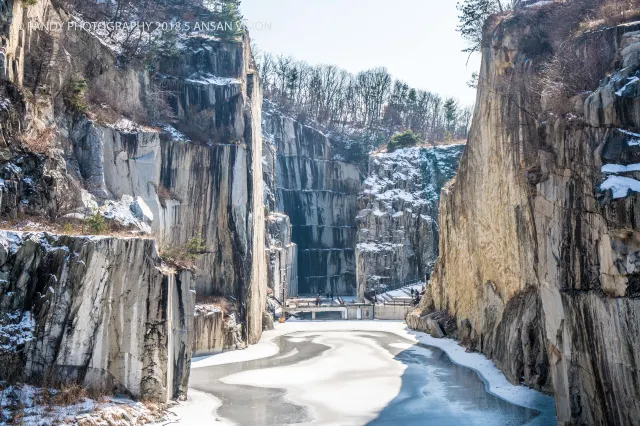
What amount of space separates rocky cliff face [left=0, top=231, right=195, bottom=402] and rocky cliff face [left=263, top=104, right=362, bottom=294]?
189 feet

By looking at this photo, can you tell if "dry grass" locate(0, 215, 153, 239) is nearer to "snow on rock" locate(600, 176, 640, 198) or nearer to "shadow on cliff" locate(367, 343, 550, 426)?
"shadow on cliff" locate(367, 343, 550, 426)

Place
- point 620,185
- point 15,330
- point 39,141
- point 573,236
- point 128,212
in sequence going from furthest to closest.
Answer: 1. point 128,212
2. point 39,141
3. point 15,330
4. point 573,236
5. point 620,185

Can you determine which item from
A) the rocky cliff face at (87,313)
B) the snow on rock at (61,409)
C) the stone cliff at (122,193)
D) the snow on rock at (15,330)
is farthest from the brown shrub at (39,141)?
the snow on rock at (61,409)

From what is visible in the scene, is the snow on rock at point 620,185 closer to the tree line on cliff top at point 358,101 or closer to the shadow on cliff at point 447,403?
the shadow on cliff at point 447,403

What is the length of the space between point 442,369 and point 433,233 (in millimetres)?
41361

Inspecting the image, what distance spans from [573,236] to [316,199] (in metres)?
64.2

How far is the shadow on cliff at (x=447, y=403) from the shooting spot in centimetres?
1850

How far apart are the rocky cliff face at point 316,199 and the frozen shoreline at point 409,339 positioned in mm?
22933

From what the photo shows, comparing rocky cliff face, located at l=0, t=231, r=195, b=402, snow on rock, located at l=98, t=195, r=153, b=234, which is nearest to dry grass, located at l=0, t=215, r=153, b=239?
rocky cliff face, located at l=0, t=231, r=195, b=402

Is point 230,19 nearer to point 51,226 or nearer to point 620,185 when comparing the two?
point 51,226

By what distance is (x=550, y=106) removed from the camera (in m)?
18.5

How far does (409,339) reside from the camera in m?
41.0

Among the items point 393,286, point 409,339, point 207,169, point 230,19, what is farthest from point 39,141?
point 393,286

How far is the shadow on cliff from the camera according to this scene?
18500 millimetres
